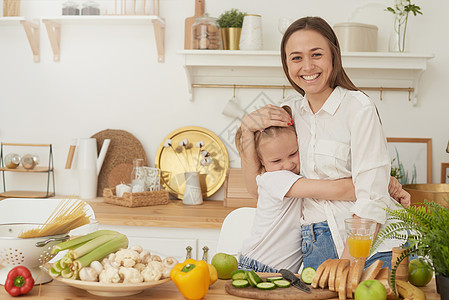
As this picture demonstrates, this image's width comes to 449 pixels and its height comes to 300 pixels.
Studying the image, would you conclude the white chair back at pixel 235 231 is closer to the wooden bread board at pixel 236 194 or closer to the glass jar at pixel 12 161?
the wooden bread board at pixel 236 194

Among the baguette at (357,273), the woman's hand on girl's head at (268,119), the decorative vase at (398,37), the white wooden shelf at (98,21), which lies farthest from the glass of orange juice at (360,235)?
the white wooden shelf at (98,21)

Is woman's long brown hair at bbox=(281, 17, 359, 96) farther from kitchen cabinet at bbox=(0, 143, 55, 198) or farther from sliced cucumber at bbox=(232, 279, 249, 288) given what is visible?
kitchen cabinet at bbox=(0, 143, 55, 198)

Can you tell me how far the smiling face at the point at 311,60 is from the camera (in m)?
1.76

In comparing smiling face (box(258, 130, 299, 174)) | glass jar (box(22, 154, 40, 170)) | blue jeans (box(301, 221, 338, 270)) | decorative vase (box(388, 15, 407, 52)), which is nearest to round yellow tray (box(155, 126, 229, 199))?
glass jar (box(22, 154, 40, 170))

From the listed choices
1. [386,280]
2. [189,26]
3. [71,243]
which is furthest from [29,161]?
[386,280]

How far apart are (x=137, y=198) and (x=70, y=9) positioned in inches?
47.4

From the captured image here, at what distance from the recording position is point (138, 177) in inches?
127

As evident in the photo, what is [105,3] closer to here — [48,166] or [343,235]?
[48,166]

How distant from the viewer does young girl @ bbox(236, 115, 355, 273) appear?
1.83 m

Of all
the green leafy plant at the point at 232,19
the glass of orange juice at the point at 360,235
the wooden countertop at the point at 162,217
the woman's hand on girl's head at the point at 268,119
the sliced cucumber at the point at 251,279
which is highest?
the green leafy plant at the point at 232,19

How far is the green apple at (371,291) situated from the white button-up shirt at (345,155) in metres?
0.44

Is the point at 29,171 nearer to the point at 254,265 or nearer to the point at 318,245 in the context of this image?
the point at 254,265

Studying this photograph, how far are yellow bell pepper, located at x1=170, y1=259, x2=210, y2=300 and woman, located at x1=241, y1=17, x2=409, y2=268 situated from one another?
56 cm

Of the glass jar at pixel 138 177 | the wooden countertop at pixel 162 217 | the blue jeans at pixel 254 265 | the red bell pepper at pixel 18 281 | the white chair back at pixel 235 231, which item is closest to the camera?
the red bell pepper at pixel 18 281
